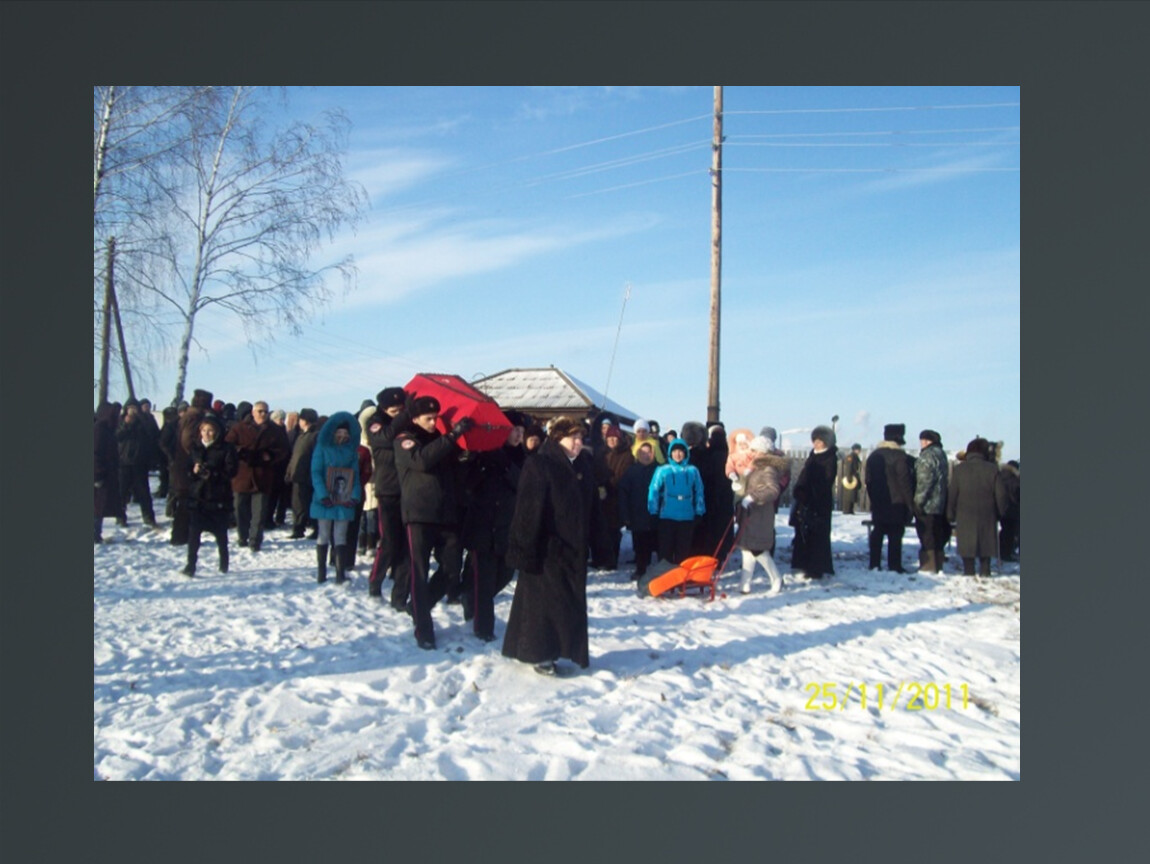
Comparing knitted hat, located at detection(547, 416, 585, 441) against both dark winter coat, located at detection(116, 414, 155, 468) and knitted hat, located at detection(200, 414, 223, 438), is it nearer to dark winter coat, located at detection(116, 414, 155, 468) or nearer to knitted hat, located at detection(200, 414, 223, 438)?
knitted hat, located at detection(200, 414, 223, 438)

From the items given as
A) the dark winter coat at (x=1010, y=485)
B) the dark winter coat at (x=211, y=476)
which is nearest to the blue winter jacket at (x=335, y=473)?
the dark winter coat at (x=211, y=476)

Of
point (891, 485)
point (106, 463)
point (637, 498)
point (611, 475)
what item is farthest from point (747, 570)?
point (106, 463)

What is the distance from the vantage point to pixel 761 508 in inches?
350

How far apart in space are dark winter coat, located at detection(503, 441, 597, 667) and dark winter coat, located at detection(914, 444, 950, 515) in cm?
596

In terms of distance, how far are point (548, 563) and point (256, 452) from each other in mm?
4714

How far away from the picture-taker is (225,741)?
4594mm

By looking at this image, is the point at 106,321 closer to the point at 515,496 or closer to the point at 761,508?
the point at 515,496

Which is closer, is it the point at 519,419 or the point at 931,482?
the point at 519,419

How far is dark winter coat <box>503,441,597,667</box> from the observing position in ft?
18.5

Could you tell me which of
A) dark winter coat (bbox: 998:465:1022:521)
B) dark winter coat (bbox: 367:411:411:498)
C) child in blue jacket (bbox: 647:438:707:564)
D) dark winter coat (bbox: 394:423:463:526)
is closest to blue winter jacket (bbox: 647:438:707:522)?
child in blue jacket (bbox: 647:438:707:564)

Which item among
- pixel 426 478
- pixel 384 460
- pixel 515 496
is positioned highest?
pixel 384 460

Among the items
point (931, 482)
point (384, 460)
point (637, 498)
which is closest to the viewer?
point (384, 460)

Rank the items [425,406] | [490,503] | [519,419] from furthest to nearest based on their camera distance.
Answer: [519,419] < [490,503] < [425,406]
